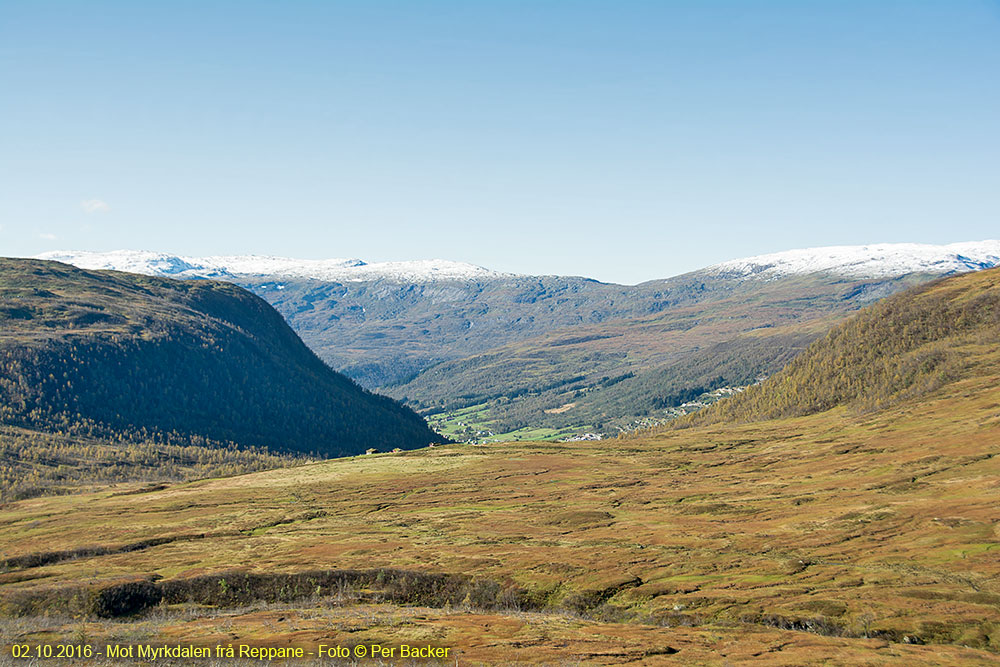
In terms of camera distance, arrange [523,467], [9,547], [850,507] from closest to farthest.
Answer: [850,507] < [9,547] < [523,467]

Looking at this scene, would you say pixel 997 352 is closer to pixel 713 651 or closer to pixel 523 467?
pixel 523 467

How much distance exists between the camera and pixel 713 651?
159ft

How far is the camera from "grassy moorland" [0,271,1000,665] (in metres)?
52.5

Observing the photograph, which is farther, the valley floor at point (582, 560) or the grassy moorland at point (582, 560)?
Result: the grassy moorland at point (582, 560)

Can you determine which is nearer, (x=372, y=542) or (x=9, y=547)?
(x=372, y=542)

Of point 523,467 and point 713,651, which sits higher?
point 713,651

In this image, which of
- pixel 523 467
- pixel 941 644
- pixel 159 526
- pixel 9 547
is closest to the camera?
pixel 941 644

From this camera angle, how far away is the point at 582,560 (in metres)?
83.0

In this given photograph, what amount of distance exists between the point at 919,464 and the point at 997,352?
97198 millimetres

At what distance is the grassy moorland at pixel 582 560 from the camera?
52.5 meters

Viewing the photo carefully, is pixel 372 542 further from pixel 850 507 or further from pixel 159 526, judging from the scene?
pixel 850 507

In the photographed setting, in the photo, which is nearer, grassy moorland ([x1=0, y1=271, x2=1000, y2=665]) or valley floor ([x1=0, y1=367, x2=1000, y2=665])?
valley floor ([x1=0, y1=367, x2=1000, y2=665])

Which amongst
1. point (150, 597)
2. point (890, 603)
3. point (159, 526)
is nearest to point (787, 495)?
point (890, 603)

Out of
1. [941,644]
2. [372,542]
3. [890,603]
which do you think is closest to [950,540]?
[890,603]
